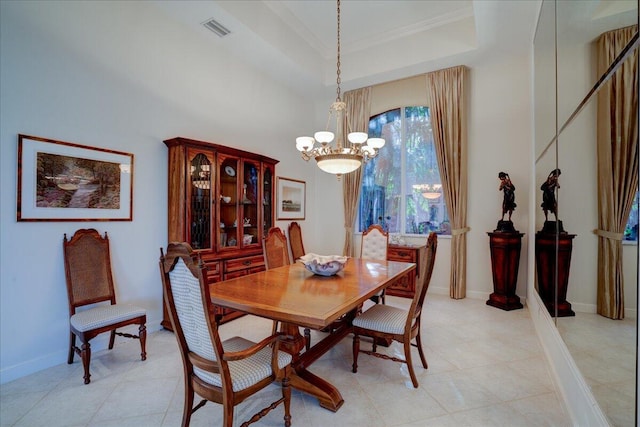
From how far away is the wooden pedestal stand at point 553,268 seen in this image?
195cm

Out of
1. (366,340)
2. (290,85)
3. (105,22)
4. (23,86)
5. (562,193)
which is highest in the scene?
(290,85)

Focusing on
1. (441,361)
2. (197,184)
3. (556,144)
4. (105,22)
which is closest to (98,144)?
(197,184)

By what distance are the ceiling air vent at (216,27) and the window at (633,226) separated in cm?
398

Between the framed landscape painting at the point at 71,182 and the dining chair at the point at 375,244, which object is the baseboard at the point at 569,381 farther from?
the framed landscape painting at the point at 71,182

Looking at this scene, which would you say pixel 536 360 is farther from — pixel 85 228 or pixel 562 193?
pixel 85 228

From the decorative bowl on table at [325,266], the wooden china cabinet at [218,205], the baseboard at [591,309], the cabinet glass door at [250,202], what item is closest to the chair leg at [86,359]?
the wooden china cabinet at [218,205]

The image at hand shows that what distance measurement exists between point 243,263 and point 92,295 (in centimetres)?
150

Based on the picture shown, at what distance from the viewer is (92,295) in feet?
8.67

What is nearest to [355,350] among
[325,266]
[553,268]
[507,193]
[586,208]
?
[325,266]

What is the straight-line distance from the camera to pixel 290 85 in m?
5.21

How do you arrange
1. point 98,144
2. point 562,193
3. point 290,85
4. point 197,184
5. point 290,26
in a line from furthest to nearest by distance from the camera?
point 290,85
point 290,26
point 197,184
point 98,144
point 562,193

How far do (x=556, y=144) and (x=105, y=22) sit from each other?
13.2ft

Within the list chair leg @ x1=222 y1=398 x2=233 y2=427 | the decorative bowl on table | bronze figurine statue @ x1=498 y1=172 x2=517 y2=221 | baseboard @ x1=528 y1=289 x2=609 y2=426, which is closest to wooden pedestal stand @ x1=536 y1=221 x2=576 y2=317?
baseboard @ x1=528 y1=289 x2=609 y2=426

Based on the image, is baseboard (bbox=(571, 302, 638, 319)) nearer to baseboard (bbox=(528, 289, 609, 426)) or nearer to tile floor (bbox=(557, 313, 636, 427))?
tile floor (bbox=(557, 313, 636, 427))
